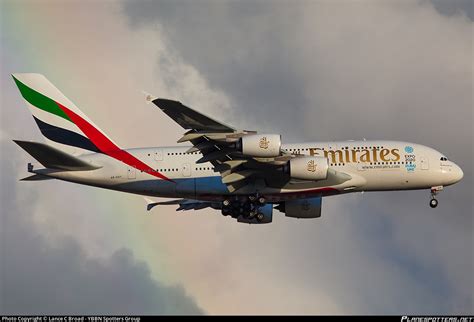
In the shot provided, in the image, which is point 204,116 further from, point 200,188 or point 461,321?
point 461,321

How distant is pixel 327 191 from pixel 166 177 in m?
8.63

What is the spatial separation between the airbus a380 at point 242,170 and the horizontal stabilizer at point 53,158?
0.05m

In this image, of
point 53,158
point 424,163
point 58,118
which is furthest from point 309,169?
point 58,118

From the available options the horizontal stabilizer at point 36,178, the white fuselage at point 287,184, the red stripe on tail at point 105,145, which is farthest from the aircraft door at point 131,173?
the horizontal stabilizer at point 36,178

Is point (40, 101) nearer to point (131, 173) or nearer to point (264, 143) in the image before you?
point (131, 173)

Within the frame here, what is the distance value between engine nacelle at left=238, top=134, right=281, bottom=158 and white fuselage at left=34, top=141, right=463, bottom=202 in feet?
16.0

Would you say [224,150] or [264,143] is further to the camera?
[224,150]

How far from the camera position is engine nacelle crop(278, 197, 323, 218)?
57438 millimetres

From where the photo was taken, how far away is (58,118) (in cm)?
5775

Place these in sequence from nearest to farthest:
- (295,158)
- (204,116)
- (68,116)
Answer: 1. (204,116)
2. (295,158)
3. (68,116)

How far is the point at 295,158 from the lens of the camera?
5253 centimetres

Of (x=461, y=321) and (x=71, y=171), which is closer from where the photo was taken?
(x=461, y=321)

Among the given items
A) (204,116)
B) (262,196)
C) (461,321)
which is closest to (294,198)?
(262,196)

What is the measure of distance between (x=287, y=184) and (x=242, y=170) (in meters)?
2.60
